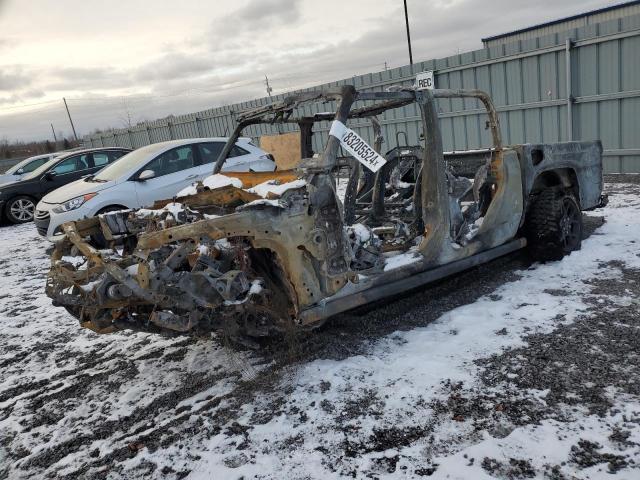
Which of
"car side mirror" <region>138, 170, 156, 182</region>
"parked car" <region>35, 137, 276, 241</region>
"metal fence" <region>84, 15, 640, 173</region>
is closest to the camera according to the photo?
"car side mirror" <region>138, 170, 156, 182</region>

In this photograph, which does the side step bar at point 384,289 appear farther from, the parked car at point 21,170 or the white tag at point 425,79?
the parked car at point 21,170

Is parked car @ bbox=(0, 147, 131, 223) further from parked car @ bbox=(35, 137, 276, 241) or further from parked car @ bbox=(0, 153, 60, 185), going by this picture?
parked car @ bbox=(35, 137, 276, 241)

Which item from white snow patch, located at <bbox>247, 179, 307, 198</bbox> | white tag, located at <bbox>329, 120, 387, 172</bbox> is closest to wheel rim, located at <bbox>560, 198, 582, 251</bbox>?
white tag, located at <bbox>329, 120, 387, 172</bbox>

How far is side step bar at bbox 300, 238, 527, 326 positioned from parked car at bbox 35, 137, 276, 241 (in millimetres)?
4015

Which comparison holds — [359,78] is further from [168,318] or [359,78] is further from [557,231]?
[168,318]

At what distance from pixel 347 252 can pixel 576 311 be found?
194 cm

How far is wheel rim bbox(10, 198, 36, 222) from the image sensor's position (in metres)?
11.8

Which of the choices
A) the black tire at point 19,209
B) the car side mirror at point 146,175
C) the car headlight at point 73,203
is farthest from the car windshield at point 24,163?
the car side mirror at point 146,175

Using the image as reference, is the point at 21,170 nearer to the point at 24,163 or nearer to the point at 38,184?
the point at 24,163

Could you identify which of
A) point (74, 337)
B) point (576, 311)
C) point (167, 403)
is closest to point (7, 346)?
point (74, 337)

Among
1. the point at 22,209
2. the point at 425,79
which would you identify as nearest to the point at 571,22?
the point at 425,79

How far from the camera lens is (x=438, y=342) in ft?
11.9

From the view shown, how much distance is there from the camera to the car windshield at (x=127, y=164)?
26.5 ft

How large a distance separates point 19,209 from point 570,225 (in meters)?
11.8
